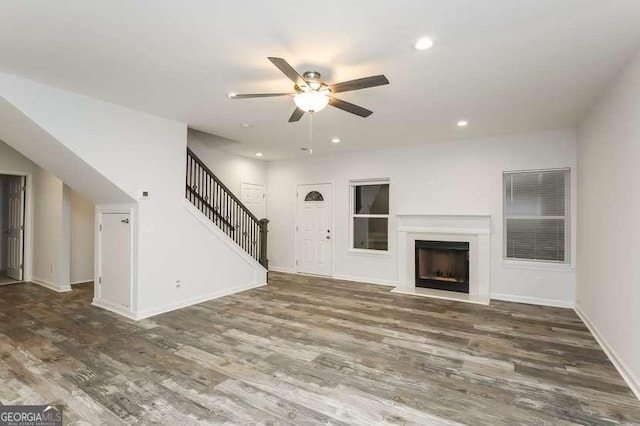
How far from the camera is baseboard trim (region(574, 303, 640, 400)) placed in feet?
8.16

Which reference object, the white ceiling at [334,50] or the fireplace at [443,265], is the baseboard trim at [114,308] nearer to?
the white ceiling at [334,50]

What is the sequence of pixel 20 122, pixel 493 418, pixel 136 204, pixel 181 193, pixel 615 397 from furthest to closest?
pixel 181 193
pixel 136 204
pixel 20 122
pixel 615 397
pixel 493 418

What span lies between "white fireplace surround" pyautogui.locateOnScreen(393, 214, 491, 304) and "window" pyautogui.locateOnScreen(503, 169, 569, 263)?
1.36 feet

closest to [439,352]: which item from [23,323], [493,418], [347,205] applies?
[493,418]

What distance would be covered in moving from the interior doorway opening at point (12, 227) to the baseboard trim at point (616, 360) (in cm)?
910

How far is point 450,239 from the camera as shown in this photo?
563 cm

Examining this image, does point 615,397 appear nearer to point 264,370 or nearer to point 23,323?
point 264,370

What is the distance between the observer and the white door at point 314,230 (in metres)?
7.02

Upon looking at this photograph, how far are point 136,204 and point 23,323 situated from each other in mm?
1933

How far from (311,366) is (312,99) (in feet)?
8.00

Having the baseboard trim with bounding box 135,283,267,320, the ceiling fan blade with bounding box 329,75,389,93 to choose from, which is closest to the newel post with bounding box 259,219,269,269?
the baseboard trim with bounding box 135,283,267,320

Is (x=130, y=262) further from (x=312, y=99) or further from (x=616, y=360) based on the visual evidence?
(x=616, y=360)

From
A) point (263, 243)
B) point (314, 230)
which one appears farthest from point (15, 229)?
point (314, 230)

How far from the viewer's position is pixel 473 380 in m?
2.64
